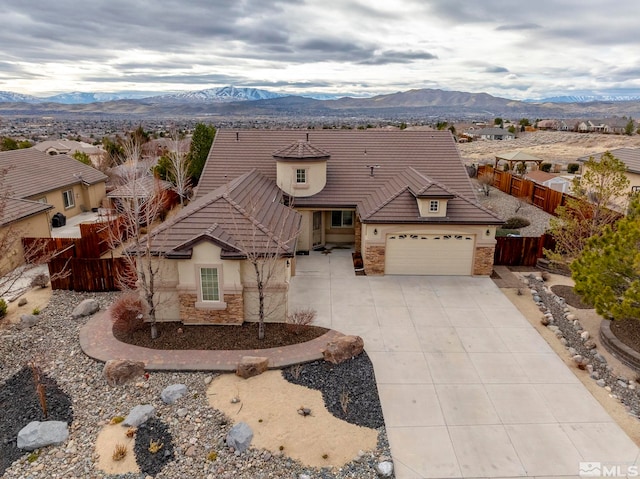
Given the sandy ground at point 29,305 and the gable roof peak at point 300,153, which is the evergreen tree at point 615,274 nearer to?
the gable roof peak at point 300,153

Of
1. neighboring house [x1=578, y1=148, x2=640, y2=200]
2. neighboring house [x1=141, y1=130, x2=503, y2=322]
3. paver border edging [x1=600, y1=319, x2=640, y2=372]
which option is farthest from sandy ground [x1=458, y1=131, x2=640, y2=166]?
paver border edging [x1=600, y1=319, x2=640, y2=372]

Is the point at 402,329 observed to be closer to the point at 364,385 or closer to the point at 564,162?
the point at 364,385

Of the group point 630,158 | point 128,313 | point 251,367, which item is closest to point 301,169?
point 128,313

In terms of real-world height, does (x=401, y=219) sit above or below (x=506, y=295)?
above

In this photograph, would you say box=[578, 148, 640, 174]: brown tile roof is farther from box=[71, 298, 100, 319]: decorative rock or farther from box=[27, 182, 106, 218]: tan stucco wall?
box=[27, 182, 106, 218]: tan stucco wall

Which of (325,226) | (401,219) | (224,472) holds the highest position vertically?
(401,219)

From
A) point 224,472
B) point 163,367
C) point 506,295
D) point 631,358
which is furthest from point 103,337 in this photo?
point 631,358
